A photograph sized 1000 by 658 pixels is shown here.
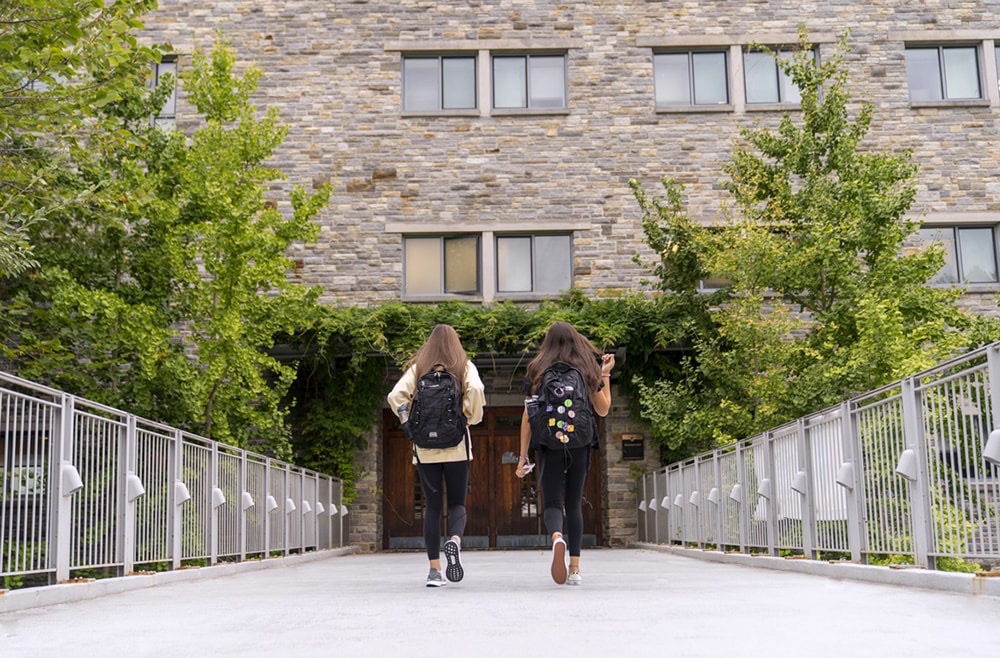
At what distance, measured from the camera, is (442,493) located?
8.12 m

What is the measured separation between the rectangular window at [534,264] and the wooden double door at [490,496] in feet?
8.56

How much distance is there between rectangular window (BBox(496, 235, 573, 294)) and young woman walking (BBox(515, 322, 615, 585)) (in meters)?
15.4

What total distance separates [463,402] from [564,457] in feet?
2.59

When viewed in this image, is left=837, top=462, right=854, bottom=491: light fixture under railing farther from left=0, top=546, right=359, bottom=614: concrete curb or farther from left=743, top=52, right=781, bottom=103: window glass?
left=743, top=52, right=781, bottom=103: window glass

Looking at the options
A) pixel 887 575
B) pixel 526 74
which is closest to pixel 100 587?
pixel 887 575

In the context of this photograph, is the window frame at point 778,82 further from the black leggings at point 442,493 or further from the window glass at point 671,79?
the black leggings at point 442,493

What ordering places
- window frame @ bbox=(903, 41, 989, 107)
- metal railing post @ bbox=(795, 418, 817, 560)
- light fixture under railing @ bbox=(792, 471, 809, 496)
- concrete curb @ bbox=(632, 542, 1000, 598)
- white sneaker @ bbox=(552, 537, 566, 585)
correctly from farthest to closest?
window frame @ bbox=(903, 41, 989, 107) → light fixture under railing @ bbox=(792, 471, 809, 496) → metal railing post @ bbox=(795, 418, 817, 560) → white sneaker @ bbox=(552, 537, 566, 585) → concrete curb @ bbox=(632, 542, 1000, 598)

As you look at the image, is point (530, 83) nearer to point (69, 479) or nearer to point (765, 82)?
point (765, 82)

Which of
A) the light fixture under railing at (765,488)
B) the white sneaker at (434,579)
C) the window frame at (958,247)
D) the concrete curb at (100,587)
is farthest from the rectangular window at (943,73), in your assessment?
the white sneaker at (434,579)

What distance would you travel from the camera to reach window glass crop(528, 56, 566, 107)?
2431cm

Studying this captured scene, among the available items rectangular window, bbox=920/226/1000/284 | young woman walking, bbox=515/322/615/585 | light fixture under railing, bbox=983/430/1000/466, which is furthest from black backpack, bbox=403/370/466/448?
rectangular window, bbox=920/226/1000/284

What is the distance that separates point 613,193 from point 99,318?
11.0 meters

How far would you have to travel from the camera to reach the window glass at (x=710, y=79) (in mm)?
24406

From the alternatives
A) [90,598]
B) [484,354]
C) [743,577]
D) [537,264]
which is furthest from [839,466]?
[537,264]
